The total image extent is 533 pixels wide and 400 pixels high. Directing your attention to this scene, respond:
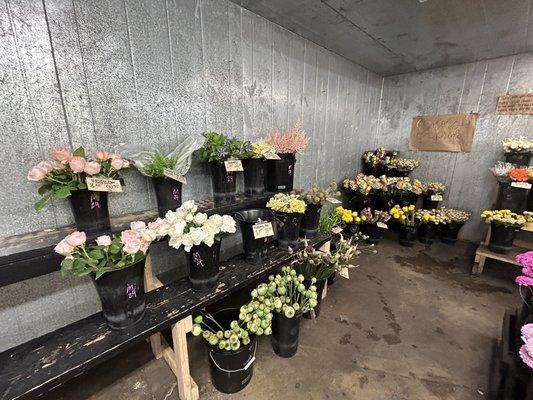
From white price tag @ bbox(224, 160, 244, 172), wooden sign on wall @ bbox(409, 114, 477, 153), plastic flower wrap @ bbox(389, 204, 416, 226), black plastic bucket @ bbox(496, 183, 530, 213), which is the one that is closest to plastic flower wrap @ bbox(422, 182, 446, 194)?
plastic flower wrap @ bbox(389, 204, 416, 226)

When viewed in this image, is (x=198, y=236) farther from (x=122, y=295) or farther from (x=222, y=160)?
(x=222, y=160)

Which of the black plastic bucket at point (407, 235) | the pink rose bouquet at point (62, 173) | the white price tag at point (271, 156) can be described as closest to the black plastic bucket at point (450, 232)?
the black plastic bucket at point (407, 235)

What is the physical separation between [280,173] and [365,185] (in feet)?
5.51

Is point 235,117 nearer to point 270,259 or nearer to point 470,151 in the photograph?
point 270,259

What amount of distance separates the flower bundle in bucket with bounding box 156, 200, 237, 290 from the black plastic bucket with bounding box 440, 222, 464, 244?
10.5 feet

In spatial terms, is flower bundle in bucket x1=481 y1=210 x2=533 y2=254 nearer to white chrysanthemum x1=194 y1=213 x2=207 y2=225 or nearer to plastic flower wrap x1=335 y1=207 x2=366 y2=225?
plastic flower wrap x1=335 y1=207 x2=366 y2=225

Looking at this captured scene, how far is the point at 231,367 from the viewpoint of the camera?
125 cm

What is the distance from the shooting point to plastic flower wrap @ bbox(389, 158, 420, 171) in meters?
3.31

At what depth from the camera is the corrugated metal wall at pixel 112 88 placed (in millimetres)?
1059

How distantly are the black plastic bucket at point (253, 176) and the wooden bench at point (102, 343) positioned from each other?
1.22ft

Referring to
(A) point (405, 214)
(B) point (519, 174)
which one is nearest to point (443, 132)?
(B) point (519, 174)

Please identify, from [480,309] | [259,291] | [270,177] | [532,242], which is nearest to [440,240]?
[532,242]

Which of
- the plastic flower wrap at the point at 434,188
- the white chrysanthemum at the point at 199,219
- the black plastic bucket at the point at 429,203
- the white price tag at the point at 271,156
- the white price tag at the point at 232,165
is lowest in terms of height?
the black plastic bucket at the point at 429,203

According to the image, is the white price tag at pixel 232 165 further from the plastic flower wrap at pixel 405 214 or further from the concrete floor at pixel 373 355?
the plastic flower wrap at pixel 405 214
